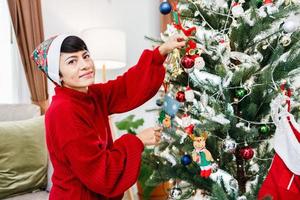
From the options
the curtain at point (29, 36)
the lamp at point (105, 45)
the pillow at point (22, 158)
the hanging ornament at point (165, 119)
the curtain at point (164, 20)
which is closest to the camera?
the hanging ornament at point (165, 119)

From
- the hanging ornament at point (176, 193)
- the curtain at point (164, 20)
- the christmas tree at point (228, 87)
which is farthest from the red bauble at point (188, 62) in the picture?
the curtain at point (164, 20)

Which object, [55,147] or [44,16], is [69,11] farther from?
[55,147]

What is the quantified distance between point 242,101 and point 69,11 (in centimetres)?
232

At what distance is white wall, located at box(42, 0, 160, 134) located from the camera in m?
3.14

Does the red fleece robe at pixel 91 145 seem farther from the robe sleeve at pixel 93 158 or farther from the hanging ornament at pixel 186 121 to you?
the hanging ornament at pixel 186 121

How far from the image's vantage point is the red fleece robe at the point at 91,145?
1169 mm

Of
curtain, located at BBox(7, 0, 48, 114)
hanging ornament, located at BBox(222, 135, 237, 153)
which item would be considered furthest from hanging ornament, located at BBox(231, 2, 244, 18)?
curtain, located at BBox(7, 0, 48, 114)

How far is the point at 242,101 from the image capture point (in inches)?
49.8

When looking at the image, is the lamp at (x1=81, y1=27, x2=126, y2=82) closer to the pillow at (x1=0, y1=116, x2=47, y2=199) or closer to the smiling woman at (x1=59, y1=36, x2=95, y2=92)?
the pillow at (x1=0, y1=116, x2=47, y2=199)

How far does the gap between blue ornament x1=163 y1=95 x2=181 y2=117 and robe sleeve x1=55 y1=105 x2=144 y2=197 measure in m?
0.19

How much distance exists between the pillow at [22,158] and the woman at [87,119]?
950 mm

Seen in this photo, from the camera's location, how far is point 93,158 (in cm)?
116

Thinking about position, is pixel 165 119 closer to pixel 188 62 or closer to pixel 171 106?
pixel 171 106

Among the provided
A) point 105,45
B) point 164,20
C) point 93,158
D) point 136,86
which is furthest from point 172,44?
point 164,20
